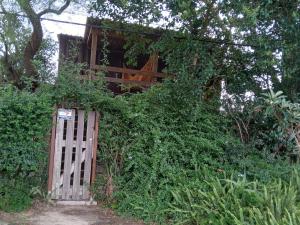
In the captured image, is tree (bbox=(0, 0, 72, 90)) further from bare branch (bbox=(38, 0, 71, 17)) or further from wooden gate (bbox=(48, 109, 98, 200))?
wooden gate (bbox=(48, 109, 98, 200))

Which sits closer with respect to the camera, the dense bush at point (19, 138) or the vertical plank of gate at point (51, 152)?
the dense bush at point (19, 138)

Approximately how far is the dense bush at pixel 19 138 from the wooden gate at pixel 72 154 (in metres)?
0.28

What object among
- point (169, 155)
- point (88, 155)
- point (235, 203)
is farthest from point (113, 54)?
point (235, 203)

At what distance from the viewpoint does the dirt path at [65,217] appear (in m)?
5.78

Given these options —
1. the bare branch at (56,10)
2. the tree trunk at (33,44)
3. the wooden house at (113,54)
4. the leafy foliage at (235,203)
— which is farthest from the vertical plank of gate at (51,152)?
the bare branch at (56,10)

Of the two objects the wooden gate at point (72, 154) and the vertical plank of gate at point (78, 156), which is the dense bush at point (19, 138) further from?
the vertical plank of gate at point (78, 156)

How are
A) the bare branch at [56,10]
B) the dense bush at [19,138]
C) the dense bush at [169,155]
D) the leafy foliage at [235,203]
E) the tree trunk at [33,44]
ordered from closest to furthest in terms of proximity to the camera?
1. the leafy foliage at [235,203]
2. the dense bush at [19,138]
3. the dense bush at [169,155]
4. the tree trunk at [33,44]
5. the bare branch at [56,10]

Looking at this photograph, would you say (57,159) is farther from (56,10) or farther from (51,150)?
(56,10)

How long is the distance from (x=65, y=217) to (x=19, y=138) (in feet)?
5.10

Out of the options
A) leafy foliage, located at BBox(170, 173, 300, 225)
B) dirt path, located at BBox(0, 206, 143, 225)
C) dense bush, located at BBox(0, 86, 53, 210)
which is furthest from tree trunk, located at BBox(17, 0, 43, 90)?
leafy foliage, located at BBox(170, 173, 300, 225)

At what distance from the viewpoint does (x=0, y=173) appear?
21.6 ft

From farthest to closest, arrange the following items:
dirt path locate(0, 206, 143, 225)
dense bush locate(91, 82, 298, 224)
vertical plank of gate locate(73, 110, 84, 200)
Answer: vertical plank of gate locate(73, 110, 84, 200) → dense bush locate(91, 82, 298, 224) → dirt path locate(0, 206, 143, 225)

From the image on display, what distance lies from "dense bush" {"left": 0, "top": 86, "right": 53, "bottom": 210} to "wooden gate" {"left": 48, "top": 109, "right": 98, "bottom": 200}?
0.28m

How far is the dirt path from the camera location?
19.0ft
